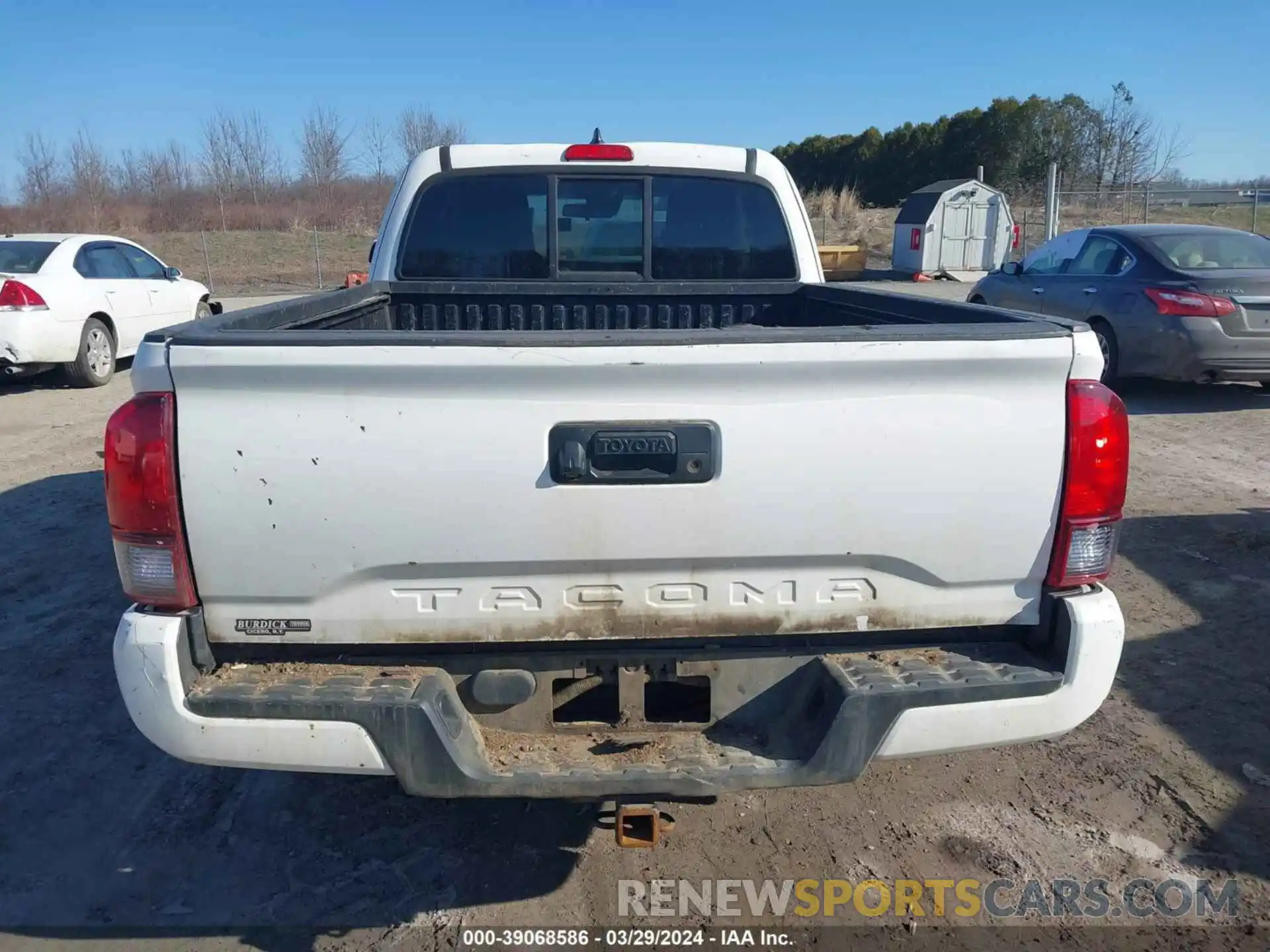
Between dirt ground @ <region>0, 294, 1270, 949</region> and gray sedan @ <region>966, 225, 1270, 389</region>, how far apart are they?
5.06 meters

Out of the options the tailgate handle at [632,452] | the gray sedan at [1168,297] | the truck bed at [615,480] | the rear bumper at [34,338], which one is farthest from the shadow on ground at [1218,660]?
the rear bumper at [34,338]

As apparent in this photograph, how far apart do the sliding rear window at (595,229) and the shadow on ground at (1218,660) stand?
2.45 meters

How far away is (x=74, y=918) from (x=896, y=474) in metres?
2.60

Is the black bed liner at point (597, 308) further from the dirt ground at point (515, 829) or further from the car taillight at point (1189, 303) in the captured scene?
the car taillight at point (1189, 303)

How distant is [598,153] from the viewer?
4469 millimetres

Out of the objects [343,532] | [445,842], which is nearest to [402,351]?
[343,532]

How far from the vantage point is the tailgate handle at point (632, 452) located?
88.8 inches

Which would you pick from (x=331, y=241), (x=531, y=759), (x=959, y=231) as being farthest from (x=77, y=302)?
(x=331, y=241)

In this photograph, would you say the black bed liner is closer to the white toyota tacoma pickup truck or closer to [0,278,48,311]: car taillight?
the white toyota tacoma pickup truck

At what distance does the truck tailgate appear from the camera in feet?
7.26

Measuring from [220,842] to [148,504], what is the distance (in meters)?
1.42

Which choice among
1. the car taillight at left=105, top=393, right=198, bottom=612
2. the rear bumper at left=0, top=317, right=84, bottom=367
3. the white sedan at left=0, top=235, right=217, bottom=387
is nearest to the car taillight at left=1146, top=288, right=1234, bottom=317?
the car taillight at left=105, top=393, right=198, bottom=612

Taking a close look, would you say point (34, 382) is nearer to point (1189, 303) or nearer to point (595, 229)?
point (595, 229)

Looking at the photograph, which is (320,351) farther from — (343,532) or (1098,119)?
(1098,119)
